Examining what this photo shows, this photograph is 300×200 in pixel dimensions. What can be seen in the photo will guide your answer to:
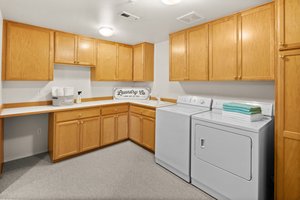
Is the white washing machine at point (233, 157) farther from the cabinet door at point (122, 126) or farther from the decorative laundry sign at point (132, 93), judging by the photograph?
the decorative laundry sign at point (132, 93)

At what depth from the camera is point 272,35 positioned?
1.87m

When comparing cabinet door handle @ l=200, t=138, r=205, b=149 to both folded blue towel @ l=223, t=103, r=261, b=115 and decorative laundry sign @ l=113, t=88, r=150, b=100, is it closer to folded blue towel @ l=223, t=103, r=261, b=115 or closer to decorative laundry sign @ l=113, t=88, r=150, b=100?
folded blue towel @ l=223, t=103, r=261, b=115

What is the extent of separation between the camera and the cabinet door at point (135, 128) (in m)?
3.38

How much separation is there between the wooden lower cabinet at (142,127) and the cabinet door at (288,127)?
190 cm

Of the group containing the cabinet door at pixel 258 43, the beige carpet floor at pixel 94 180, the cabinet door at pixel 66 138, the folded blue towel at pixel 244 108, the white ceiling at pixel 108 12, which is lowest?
the beige carpet floor at pixel 94 180

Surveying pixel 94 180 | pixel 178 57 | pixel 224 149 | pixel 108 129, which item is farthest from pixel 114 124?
pixel 224 149

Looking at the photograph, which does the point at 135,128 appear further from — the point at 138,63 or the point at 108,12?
Result: the point at 108,12

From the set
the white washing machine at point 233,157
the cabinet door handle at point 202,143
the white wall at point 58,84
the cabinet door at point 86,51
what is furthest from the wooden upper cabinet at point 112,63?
the cabinet door handle at point 202,143

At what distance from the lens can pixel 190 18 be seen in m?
2.36

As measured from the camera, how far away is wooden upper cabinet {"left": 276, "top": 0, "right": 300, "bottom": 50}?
1.50 metres

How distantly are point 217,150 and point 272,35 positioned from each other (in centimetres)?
150

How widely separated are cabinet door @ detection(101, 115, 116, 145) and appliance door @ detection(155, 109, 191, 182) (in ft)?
3.79

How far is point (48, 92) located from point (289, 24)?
3.70 meters

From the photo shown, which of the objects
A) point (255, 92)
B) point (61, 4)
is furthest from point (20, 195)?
point (255, 92)
